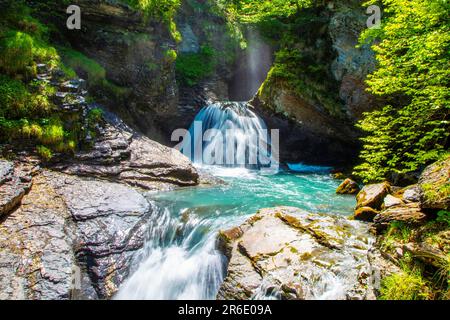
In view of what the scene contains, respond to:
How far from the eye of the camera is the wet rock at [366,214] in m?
6.68

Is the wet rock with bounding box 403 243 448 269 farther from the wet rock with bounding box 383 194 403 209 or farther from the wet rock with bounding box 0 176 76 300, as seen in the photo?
the wet rock with bounding box 0 176 76 300

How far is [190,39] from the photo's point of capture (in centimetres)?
2016

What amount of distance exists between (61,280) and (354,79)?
1187cm

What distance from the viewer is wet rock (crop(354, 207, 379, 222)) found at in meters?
6.68

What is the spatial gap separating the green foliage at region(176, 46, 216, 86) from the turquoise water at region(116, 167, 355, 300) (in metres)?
9.01

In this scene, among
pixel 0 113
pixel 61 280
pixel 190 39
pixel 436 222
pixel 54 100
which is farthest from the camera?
pixel 190 39

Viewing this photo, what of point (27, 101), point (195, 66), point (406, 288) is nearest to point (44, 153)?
point (27, 101)

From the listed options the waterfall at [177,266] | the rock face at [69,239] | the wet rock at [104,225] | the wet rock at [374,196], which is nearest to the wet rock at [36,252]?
the rock face at [69,239]

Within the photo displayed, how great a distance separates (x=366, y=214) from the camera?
6.73m

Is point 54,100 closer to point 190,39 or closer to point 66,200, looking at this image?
point 66,200

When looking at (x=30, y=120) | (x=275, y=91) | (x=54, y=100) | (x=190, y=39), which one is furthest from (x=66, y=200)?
(x=190, y=39)

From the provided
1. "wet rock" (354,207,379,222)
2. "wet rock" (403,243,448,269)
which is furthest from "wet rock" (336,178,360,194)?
"wet rock" (403,243,448,269)

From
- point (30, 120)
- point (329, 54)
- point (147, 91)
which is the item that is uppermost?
point (329, 54)

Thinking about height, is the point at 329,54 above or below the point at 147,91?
above
